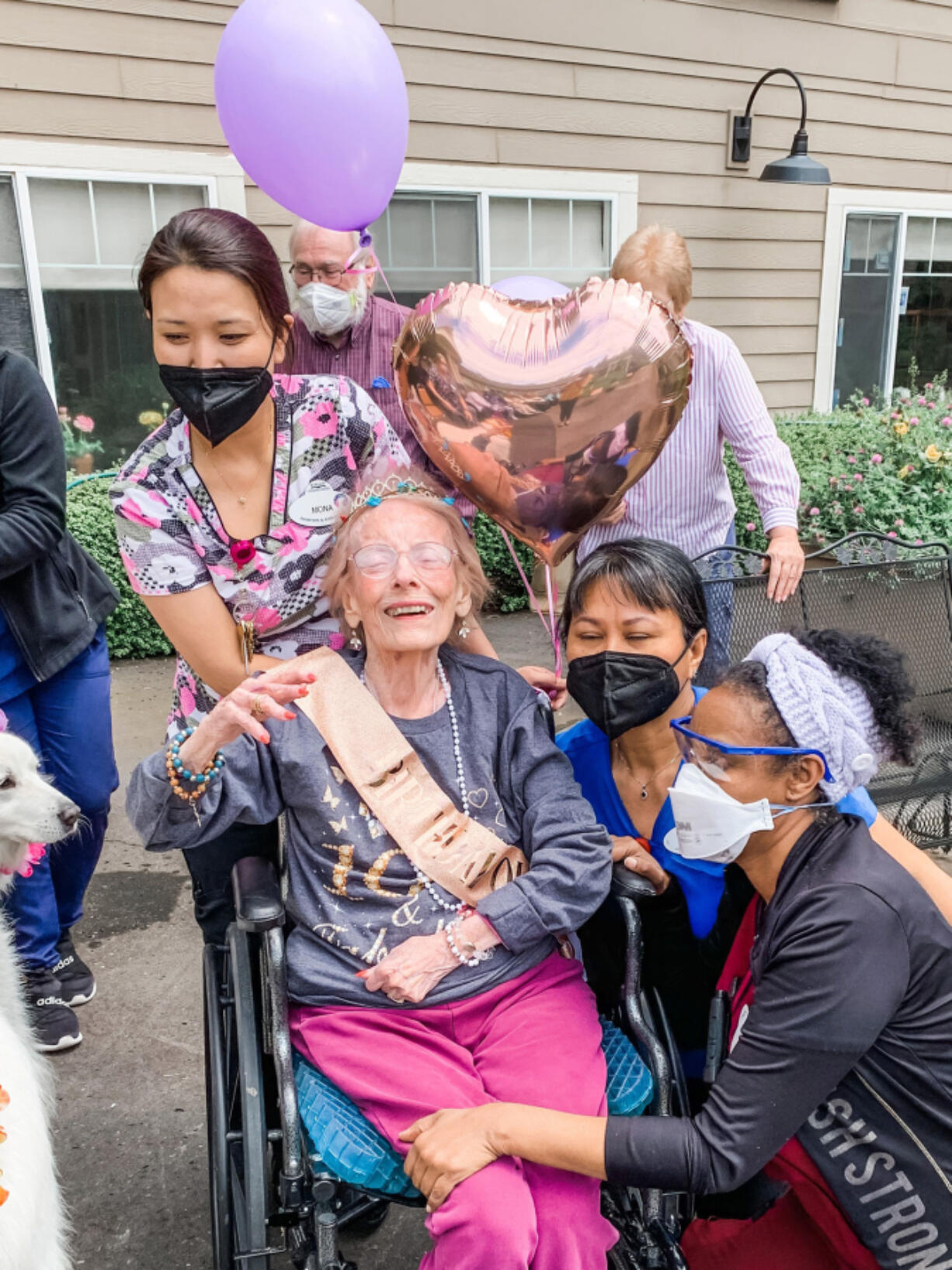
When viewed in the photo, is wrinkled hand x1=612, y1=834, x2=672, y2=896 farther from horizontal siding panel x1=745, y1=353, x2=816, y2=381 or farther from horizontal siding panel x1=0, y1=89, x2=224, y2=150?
horizontal siding panel x1=745, y1=353, x2=816, y2=381

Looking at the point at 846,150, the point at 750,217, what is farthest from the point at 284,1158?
the point at 846,150

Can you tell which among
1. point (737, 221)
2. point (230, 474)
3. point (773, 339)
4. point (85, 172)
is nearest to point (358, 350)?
point (230, 474)

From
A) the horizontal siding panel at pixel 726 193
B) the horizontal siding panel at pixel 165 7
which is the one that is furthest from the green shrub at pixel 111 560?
the horizontal siding panel at pixel 726 193

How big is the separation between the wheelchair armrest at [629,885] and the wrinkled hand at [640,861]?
0.01 m

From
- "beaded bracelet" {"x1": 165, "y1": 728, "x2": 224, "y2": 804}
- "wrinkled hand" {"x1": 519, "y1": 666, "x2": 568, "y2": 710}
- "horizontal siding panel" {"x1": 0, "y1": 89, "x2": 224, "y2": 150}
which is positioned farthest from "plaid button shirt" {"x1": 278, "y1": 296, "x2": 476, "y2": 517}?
"horizontal siding panel" {"x1": 0, "y1": 89, "x2": 224, "y2": 150}

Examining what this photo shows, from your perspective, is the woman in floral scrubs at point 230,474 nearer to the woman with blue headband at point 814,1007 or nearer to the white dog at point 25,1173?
the white dog at point 25,1173

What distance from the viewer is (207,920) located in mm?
2311

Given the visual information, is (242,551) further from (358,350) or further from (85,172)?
(85,172)

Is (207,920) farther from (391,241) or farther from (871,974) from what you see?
(391,241)

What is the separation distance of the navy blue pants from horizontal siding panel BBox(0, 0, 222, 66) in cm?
379

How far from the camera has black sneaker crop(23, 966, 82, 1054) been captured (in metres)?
2.84

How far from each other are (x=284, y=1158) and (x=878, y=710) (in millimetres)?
1146

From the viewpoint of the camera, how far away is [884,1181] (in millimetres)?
1534

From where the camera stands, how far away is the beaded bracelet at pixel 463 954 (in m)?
1.80
